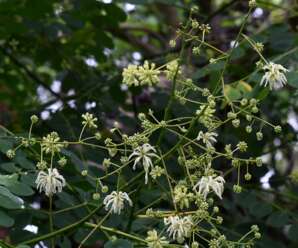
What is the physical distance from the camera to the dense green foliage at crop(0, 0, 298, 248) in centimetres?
150

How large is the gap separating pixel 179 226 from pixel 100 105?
39.7 inches

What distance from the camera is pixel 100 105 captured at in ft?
6.88

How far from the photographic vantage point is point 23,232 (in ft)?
4.96

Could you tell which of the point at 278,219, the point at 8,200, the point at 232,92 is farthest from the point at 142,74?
the point at 278,219

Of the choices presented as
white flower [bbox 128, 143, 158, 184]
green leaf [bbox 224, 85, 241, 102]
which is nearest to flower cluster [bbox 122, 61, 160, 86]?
white flower [bbox 128, 143, 158, 184]

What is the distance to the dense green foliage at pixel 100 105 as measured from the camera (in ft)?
4.91

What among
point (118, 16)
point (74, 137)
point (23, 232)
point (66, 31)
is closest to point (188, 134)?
point (23, 232)

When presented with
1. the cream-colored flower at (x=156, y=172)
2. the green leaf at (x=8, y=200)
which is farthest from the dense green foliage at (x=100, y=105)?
the cream-colored flower at (x=156, y=172)

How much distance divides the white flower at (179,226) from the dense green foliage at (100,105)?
13cm

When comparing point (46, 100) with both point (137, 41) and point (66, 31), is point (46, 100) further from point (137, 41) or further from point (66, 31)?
point (137, 41)

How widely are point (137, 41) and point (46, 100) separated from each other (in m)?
0.69

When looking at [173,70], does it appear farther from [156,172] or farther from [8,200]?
[8,200]

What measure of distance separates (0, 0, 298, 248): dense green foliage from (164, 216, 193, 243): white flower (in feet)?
0.42

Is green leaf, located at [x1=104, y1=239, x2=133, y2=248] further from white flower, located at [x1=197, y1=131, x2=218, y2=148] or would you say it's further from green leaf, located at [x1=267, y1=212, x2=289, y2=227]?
green leaf, located at [x1=267, y1=212, x2=289, y2=227]
